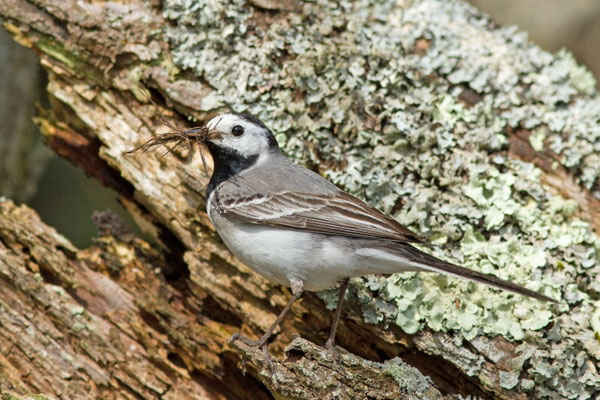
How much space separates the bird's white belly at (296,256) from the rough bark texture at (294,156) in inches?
13.9

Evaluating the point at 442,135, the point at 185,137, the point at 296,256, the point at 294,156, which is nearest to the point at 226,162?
the point at 185,137

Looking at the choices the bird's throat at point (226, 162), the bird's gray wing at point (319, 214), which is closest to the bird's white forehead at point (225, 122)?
the bird's throat at point (226, 162)

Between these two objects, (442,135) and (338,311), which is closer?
(338,311)

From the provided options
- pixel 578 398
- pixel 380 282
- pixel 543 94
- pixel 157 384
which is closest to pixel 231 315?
pixel 157 384

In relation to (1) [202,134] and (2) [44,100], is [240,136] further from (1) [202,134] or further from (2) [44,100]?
(2) [44,100]

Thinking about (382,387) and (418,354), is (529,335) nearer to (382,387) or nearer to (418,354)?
(418,354)

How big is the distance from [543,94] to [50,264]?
13.3ft

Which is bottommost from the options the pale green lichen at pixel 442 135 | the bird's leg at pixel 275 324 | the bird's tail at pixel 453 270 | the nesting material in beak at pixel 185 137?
the bird's leg at pixel 275 324

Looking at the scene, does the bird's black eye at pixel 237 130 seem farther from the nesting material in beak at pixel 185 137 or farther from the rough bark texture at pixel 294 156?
the rough bark texture at pixel 294 156

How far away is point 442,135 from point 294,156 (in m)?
1.12

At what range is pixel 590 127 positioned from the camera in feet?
16.2

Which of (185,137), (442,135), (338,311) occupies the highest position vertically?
(442,135)

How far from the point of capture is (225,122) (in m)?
4.35

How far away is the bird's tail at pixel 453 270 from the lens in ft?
11.4
